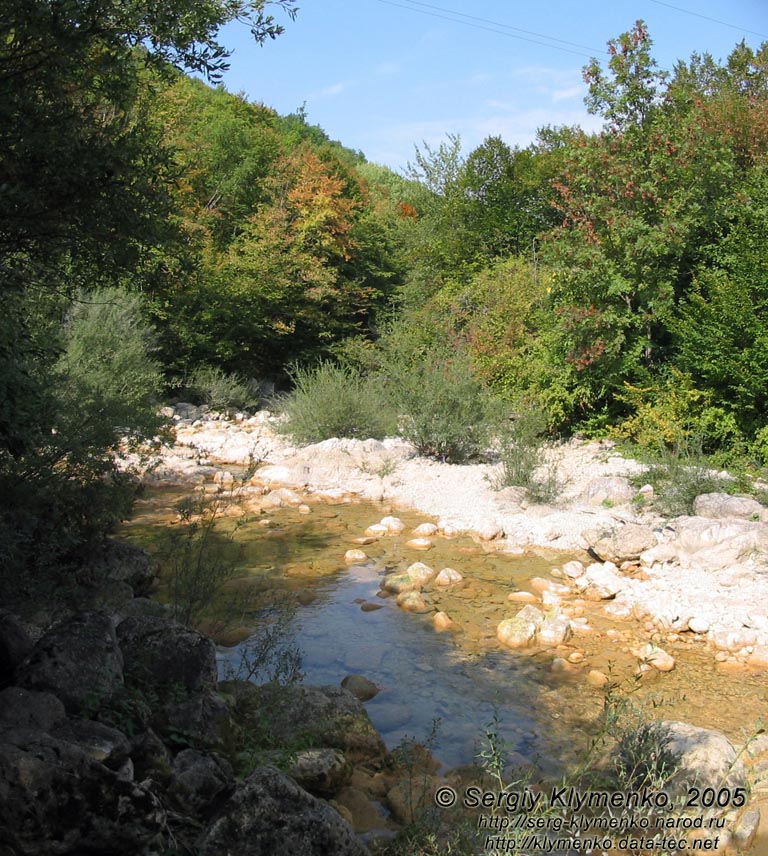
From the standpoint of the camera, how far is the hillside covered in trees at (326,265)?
385cm

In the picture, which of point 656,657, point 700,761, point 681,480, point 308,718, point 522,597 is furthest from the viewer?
point 681,480

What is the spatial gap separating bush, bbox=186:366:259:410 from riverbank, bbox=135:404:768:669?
310cm

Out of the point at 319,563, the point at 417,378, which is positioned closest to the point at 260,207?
the point at 417,378

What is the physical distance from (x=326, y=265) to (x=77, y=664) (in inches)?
753

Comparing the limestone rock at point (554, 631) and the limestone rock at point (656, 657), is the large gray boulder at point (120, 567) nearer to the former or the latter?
the limestone rock at point (554, 631)

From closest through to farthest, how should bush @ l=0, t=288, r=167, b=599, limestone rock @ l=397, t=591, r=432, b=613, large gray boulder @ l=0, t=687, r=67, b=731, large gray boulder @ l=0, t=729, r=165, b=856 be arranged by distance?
large gray boulder @ l=0, t=729, r=165, b=856
large gray boulder @ l=0, t=687, r=67, b=731
bush @ l=0, t=288, r=167, b=599
limestone rock @ l=397, t=591, r=432, b=613

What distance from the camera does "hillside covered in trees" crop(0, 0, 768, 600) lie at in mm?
3850

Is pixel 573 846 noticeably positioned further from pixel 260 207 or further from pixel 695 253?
pixel 260 207

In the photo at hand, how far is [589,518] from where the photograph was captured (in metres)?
9.52

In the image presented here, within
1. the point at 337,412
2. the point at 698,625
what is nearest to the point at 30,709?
the point at 698,625

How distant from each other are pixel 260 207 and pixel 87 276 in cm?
1796

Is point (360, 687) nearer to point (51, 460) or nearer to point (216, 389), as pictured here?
point (51, 460)

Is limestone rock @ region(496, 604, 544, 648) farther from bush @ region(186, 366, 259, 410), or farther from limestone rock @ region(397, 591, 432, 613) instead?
bush @ region(186, 366, 259, 410)

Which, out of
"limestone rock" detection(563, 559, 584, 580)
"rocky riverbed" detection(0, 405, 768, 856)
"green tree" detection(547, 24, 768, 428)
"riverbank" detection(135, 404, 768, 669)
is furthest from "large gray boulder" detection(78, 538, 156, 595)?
"green tree" detection(547, 24, 768, 428)
